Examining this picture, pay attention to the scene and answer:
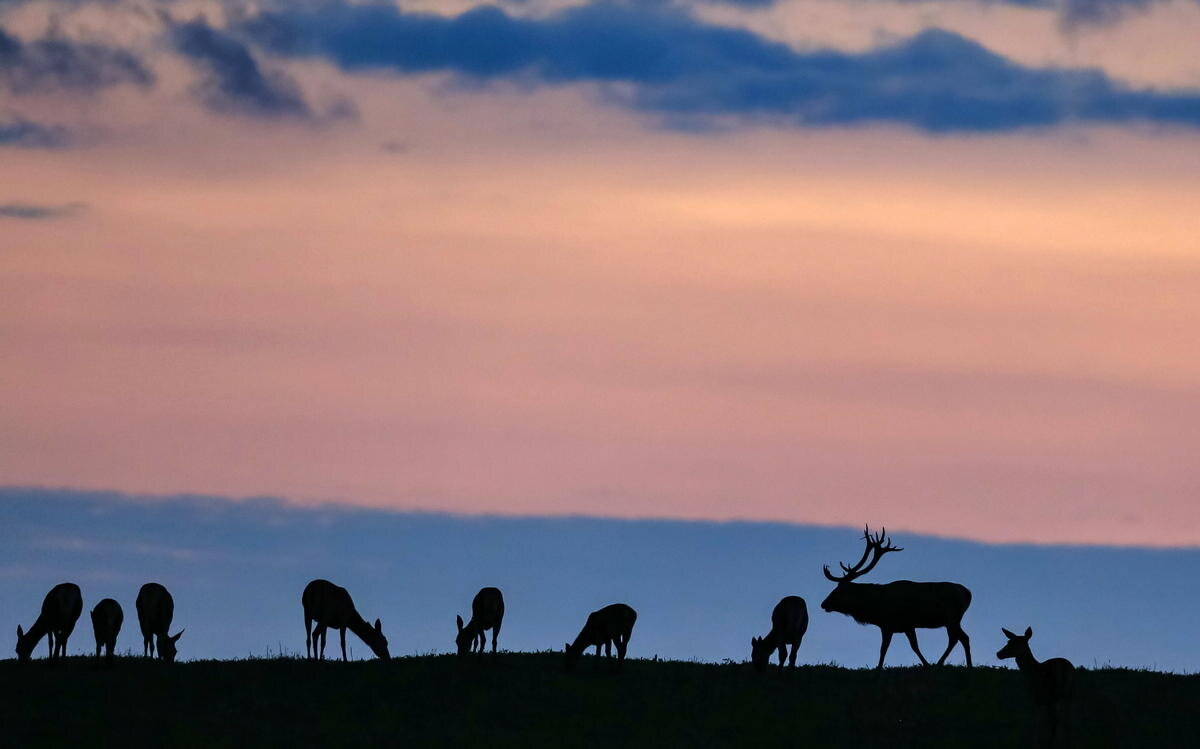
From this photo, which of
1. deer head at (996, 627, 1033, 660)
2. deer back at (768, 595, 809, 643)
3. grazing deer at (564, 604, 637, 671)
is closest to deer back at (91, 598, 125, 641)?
grazing deer at (564, 604, 637, 671)

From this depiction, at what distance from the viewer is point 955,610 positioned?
35688 millimetres

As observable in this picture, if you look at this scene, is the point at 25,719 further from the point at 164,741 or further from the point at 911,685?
the point at 911,685

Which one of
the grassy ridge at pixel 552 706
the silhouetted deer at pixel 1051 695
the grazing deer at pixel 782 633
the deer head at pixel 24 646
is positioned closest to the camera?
the silhouetted deer at pixel 1051 695

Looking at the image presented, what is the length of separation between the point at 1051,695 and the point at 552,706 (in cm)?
811

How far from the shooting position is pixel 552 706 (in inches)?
1169

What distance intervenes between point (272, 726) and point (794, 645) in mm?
10677

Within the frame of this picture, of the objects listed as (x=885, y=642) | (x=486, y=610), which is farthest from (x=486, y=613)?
(x=885, y=642)

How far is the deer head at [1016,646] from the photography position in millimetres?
28031

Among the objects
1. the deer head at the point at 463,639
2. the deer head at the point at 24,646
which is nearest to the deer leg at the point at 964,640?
the deer head at the point at 463,639

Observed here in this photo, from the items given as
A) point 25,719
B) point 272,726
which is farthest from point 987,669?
point 25,719

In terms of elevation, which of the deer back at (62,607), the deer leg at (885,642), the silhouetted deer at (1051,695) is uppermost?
the deer back at (62,607)

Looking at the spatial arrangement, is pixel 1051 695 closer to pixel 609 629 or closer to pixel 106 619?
pixel 609 629

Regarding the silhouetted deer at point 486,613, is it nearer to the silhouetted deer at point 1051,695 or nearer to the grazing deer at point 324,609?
the grazing deer at point 324,609

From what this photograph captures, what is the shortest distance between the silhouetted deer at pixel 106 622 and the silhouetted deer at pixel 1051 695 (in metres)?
17.6
